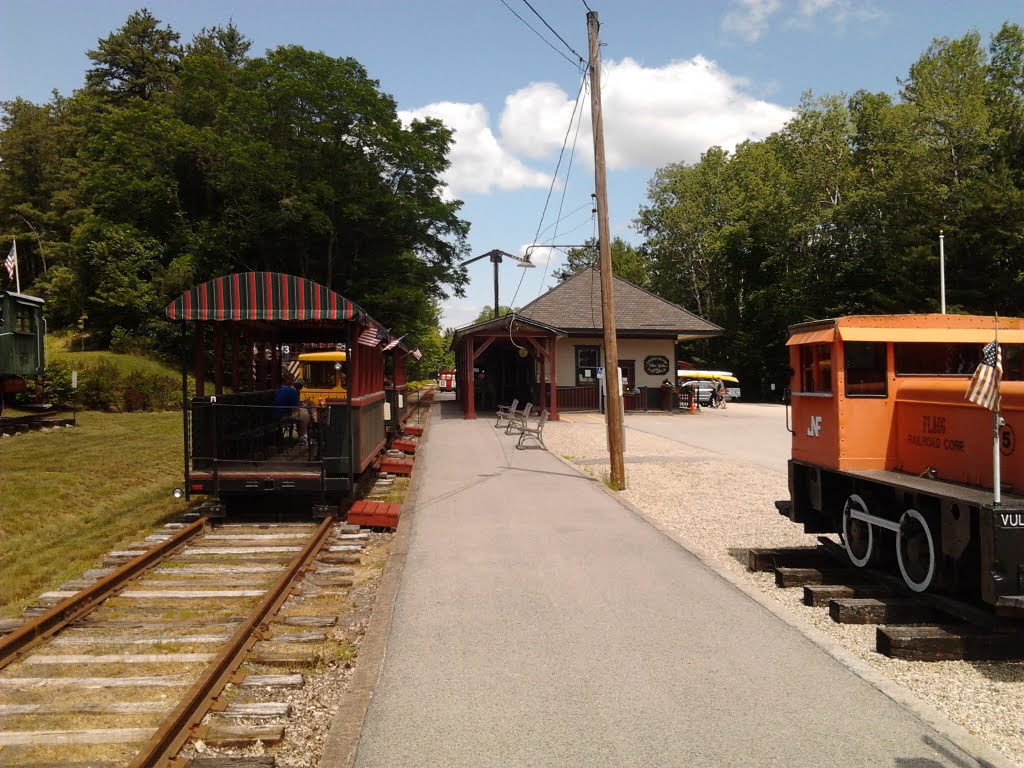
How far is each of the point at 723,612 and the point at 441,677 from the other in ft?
8.67

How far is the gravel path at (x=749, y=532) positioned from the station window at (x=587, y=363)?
9.25m

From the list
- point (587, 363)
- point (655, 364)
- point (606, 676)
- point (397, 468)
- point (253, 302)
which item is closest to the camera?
point (606, 676)

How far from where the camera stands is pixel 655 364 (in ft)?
111

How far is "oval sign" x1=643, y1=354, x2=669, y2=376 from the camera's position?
33.8m

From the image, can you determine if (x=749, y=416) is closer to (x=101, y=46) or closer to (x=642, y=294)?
(x=642, y=294)

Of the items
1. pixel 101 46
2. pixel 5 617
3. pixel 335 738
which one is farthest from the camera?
pixel 101 46

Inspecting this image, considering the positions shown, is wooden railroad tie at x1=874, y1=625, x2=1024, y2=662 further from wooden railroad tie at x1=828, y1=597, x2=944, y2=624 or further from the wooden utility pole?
the wooden utility pole

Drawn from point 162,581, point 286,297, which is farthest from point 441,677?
point 286,297

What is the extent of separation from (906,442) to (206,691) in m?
6.02

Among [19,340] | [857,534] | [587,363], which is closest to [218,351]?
[857,534]

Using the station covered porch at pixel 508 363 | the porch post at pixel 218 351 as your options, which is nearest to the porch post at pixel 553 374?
the station covered porch at pixel 508 363

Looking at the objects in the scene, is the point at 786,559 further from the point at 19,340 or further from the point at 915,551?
the point at 19,340

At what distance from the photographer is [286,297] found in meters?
9.87

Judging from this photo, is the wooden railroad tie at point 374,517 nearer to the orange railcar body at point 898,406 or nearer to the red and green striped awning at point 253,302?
the red and green striped awning at point 253,302
